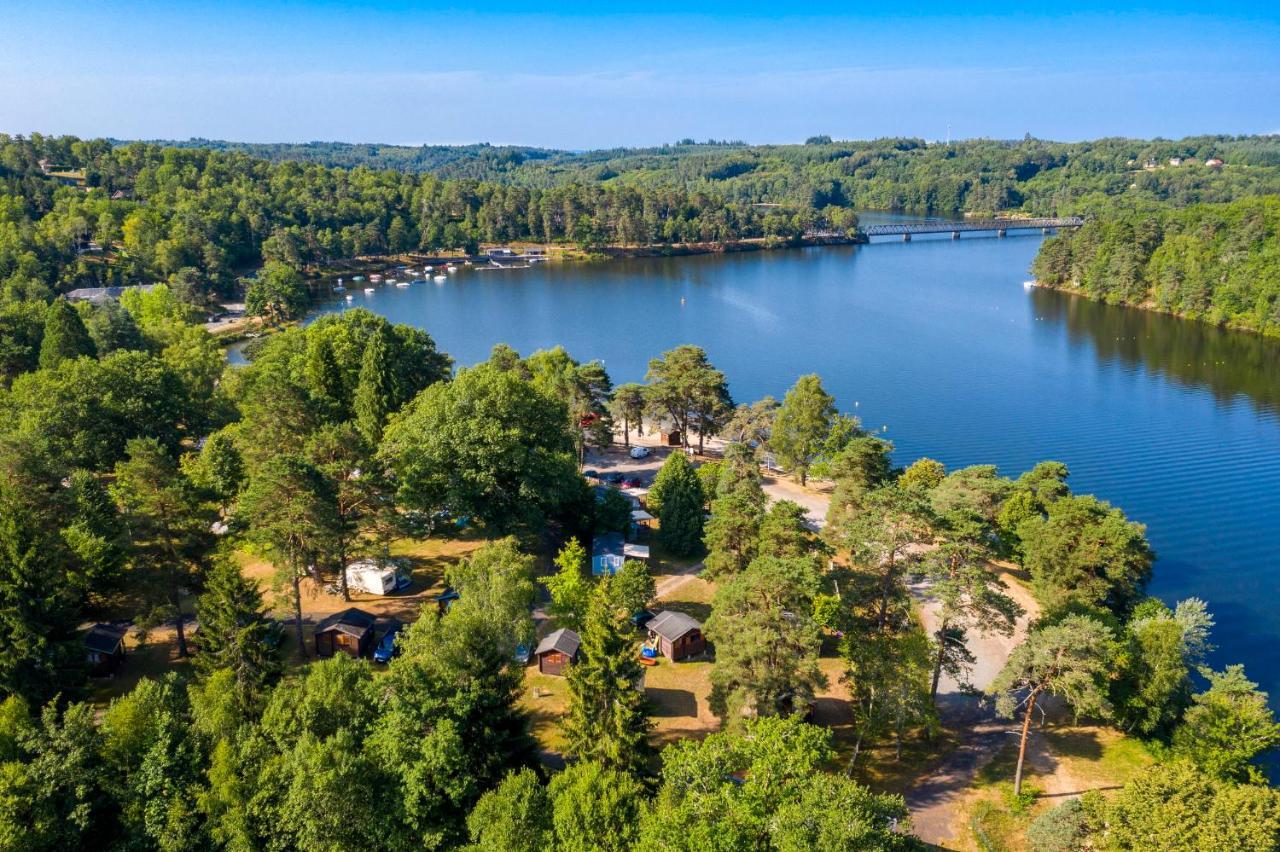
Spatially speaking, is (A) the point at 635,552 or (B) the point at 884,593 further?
(A) the point at 635,552

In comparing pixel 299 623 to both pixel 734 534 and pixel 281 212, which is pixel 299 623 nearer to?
pixel 734 534

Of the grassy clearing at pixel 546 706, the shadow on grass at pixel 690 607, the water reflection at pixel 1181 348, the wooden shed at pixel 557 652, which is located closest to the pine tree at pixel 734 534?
the shadow on grass at pixel 690 607

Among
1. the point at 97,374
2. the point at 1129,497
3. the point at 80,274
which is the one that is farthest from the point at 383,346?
the point at 80,274

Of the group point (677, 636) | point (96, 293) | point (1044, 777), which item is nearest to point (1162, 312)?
point (1044, 777)

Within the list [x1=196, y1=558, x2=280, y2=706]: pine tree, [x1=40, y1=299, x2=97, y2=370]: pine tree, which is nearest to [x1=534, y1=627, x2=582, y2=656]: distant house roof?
[x1=196, y1=558, x2=280, y2=706]: pine tree

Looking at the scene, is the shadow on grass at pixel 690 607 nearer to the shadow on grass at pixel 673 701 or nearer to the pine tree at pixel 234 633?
the shadow on grass at pixel 673 701

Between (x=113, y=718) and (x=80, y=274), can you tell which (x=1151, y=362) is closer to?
(x=113, y=718)

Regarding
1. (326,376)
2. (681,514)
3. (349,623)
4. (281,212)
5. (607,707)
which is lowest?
(349,623)
